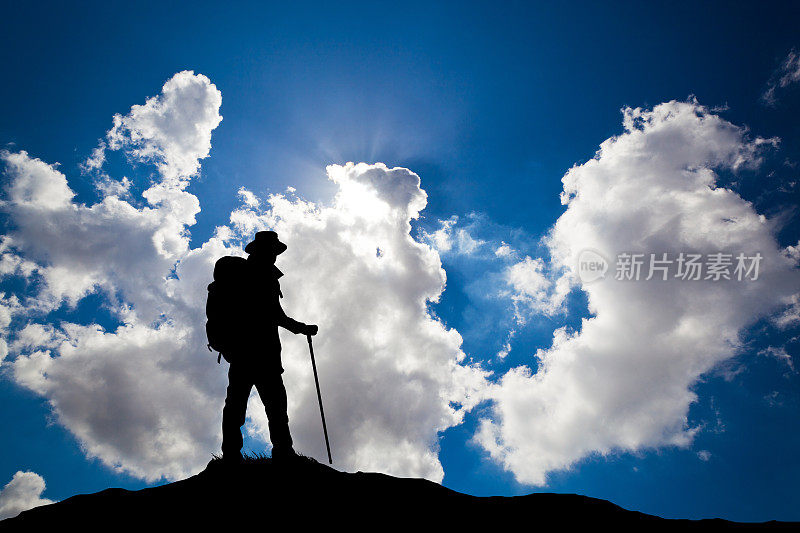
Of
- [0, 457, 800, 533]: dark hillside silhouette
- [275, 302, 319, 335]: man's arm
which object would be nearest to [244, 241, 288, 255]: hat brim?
[275, 302, 319, 335]: man's arm

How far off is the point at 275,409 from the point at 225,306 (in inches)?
73.7

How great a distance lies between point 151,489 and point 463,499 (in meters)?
4.90

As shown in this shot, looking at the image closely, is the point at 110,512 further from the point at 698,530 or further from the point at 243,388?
the point at 698,530

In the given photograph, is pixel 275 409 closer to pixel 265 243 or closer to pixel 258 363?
pixel 258 363

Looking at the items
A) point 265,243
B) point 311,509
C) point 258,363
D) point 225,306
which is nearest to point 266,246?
point 265,243

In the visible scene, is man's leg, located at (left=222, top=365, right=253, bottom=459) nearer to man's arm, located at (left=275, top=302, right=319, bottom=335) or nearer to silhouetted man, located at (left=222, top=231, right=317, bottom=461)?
silhouetted man, located at (left=222, top=231, right=317, bottom=461)

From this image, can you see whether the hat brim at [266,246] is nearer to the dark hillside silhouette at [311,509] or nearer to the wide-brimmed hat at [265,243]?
the wide-brimmed hat at [265,243]

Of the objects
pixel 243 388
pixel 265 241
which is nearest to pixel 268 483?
pixel 243 388

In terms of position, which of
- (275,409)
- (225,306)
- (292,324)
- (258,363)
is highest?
(225,306)

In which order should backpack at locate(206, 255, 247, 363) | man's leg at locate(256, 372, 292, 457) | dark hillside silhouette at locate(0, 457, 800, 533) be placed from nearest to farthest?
dark hillside silhouette at locate(0, 457, 800, 533) → backpack at locate(206, 255, 247, 363) → man's leg at locate(256, 372, 292, 457)

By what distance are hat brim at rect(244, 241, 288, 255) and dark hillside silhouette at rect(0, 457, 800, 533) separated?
11.4 feet

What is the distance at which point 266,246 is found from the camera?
7609 mm

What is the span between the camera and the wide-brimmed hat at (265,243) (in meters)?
7.58

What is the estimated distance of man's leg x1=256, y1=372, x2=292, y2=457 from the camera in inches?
279
